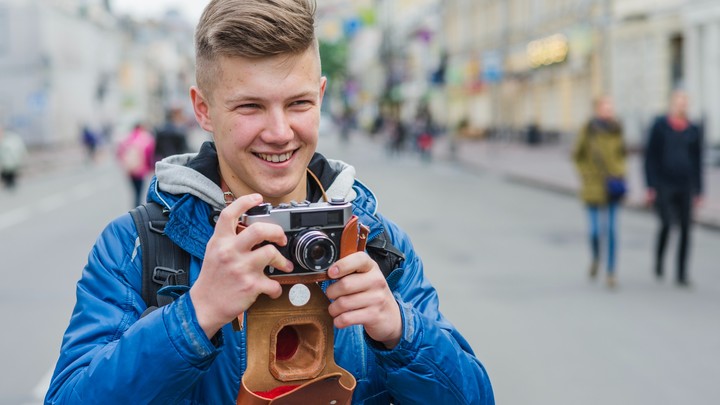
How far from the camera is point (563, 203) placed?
1928cm

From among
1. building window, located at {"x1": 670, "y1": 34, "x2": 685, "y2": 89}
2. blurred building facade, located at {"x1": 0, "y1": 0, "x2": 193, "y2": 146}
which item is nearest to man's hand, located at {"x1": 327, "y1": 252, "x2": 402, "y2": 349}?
building window, located at {"x1": 670, "y1": 34, "x2": 685, "y2": 89}

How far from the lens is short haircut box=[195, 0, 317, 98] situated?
6.02 feet

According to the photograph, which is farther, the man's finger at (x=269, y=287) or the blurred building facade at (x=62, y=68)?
the blurred building facade at (x=62, y=68)

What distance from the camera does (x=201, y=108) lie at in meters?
2.03

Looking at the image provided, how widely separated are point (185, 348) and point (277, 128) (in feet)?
1.47

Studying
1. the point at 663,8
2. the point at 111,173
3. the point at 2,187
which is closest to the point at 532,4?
the point at 663,8

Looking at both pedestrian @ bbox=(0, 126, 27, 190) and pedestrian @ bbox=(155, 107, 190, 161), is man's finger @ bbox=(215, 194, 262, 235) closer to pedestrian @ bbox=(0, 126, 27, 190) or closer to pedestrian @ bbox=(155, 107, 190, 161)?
pedestrian @ bbox=(155, 107, 190, 161)

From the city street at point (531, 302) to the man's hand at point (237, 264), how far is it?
4.31 m

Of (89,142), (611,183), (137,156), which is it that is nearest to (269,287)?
(611,183)

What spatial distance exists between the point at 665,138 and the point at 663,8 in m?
22.3

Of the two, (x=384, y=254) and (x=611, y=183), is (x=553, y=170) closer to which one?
(x=611, y=183)

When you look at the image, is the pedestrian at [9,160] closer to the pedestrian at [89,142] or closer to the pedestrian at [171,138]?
the pedestrian at [171,138]

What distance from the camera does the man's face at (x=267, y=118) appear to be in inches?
73.3

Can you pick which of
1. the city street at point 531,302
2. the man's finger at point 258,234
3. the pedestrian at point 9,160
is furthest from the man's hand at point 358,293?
the pedestrian at point 9,160
